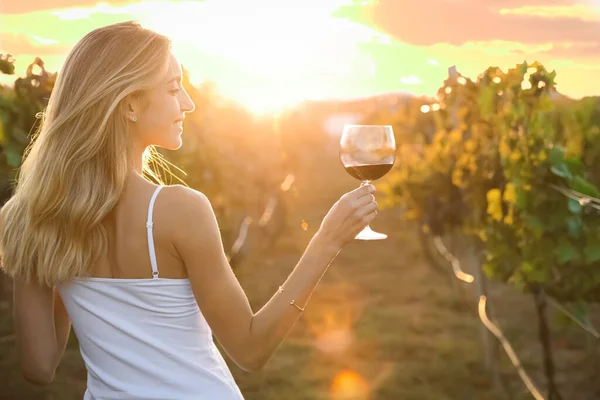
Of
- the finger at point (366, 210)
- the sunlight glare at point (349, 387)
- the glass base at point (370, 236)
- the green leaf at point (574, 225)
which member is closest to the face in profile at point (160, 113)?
the finger at point (366, 210)

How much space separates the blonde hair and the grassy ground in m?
5.52

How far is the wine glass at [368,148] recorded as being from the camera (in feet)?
6.97

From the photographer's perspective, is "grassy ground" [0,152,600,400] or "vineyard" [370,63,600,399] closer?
"vineyard" [370,63,600,399]

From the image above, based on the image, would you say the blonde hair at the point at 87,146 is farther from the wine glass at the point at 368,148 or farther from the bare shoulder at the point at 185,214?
the wine glass at the point at 368,148

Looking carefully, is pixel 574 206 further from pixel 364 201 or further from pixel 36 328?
pixel 36 328

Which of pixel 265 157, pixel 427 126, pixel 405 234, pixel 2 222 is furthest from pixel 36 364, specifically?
pixel 405 234

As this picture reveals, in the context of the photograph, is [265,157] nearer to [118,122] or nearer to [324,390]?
[324,390]

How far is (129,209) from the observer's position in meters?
1.51

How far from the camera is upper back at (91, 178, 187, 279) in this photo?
1.49 metres

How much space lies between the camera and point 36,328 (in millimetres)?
1734

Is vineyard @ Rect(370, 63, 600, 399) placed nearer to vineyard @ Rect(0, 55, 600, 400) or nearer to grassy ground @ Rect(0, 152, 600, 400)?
vineyard @ Rect(0, 55, 600, 400)

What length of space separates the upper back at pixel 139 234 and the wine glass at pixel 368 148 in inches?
28.9

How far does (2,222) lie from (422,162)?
6.25 meters

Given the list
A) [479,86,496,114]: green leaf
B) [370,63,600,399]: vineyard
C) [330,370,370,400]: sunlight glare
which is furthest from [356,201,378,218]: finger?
[330,370,370,400]: sunlight glare
